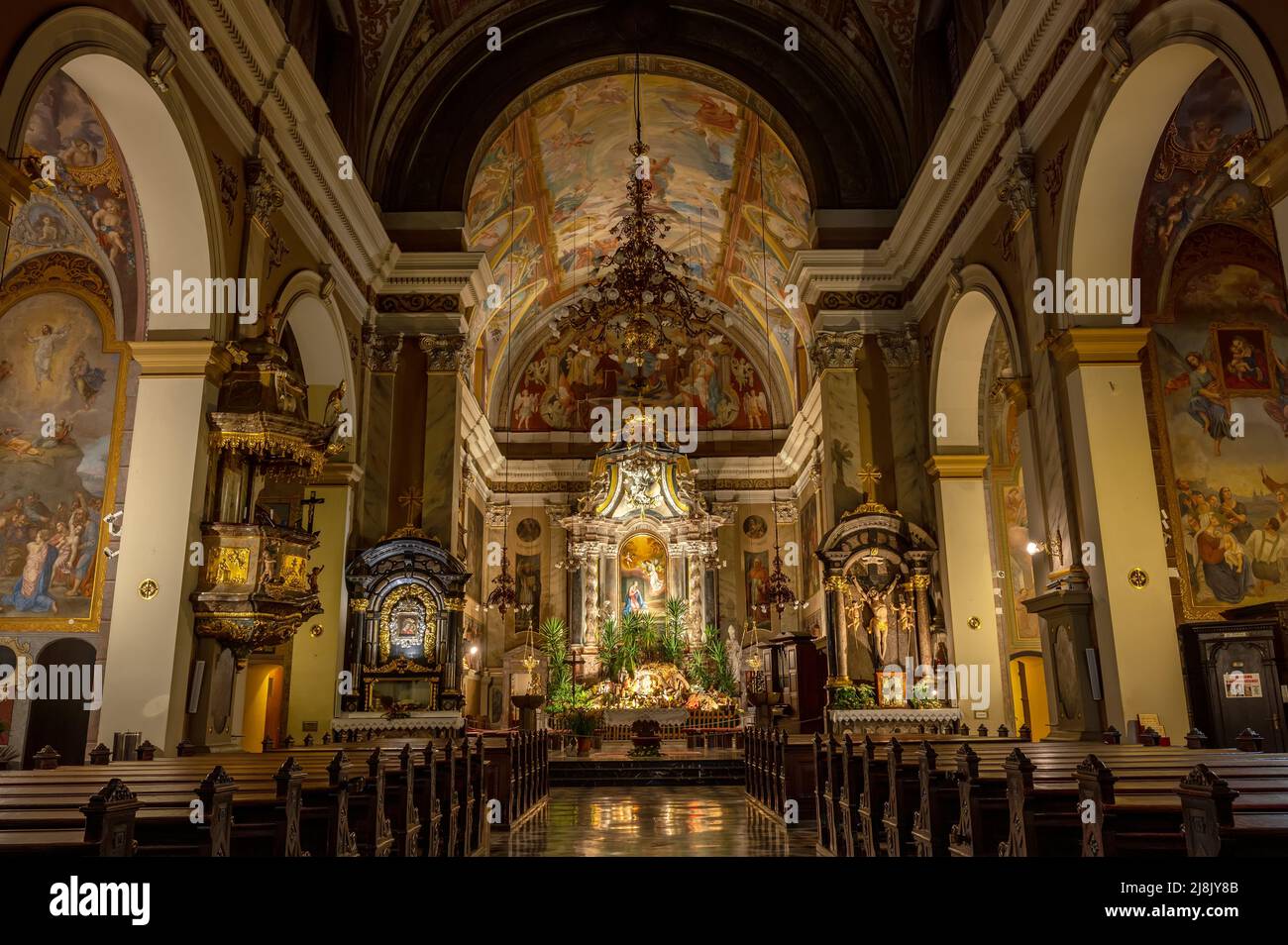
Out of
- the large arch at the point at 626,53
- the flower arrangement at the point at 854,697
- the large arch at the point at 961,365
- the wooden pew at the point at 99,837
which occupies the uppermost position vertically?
the large arch at the point at 626,53

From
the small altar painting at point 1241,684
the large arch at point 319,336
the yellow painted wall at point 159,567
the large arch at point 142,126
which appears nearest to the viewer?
the large arch at point 142,126

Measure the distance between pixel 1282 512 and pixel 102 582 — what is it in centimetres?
1140

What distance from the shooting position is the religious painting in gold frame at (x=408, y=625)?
11.9 metres

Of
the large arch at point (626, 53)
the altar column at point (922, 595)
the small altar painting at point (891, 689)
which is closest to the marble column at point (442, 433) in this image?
the large arch at point (626, 53)

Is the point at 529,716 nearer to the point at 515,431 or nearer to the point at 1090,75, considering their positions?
the point at 515,431

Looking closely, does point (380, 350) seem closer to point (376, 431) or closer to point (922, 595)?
point (376, 431)

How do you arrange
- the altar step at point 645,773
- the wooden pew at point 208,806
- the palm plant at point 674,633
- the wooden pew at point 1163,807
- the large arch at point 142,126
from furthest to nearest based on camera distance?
1. the palm plant at point 674,633
2. the altar step at point 645,773
3. the large arch at point 142,126
4. the wooden pew at point 208,806
5. the wooden pew at point 1163,807

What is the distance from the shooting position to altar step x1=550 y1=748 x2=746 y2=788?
12633 millimetres

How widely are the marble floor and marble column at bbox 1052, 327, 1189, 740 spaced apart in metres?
2.72

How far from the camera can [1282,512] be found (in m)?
9.16

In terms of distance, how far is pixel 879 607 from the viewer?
12039 millimetres

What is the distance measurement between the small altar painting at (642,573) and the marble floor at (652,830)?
9820 mm

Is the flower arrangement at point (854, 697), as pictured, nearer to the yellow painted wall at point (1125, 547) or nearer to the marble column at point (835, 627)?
the marble column at point (835, 627)
